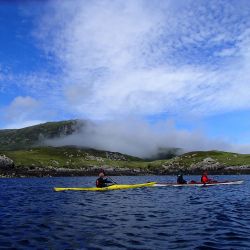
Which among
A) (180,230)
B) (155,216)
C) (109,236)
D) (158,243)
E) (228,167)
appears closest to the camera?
(158,243)

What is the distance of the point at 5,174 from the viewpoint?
523ft

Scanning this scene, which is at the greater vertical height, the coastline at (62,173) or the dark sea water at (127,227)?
the coastline at (62,173)

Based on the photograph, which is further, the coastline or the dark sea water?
the coastline

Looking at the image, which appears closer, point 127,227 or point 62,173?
point 127,227

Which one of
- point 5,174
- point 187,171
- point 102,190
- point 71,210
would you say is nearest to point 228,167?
point 187,171

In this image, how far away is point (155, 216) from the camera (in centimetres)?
3278

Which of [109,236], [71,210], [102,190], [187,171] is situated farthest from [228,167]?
[109,236]

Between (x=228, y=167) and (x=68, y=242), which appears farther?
(x=228, y=167)

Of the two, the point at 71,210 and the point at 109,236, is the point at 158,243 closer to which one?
the point at 109,236

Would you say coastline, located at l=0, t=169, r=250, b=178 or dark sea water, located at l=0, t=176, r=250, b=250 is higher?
coastline, located at l=0, t=169, r=250, b=178

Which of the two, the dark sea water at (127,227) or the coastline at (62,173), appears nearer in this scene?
the dark sea water at (127,227)

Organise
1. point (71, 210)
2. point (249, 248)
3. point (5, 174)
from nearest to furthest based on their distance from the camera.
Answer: point (249, 248) < point (71, 210) < point (5, 174)

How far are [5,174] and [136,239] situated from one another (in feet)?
479

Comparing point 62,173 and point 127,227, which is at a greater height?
point 62,173
